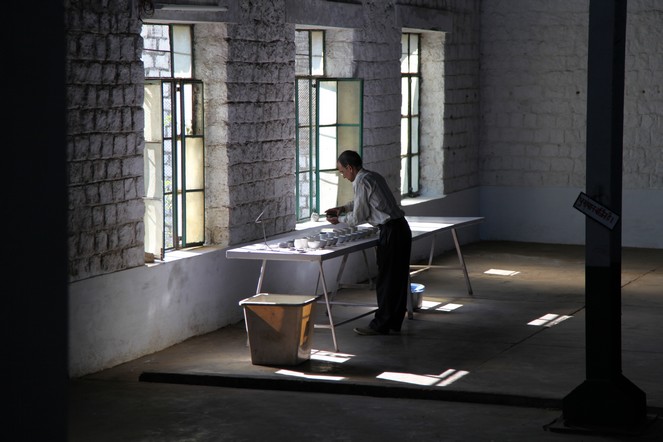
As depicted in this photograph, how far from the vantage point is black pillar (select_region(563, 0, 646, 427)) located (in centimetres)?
568

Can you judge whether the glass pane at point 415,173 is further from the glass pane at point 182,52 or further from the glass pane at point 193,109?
the glass pane at point 182,52

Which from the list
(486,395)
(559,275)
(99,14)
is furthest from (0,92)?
(559,275)

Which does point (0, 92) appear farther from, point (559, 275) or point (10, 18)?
point (559, 275)

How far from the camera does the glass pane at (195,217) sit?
346 inches

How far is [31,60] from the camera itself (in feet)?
6.33

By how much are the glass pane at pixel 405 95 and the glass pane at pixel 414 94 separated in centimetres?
11

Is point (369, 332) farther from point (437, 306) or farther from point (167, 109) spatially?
point (167, 109)


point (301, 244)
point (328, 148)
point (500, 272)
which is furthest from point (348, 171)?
point (500, 272)

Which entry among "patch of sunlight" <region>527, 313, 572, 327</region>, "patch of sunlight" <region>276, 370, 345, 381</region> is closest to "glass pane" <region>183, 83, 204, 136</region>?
"patch of sunlight" <region>276, 370, 345, 381</region>

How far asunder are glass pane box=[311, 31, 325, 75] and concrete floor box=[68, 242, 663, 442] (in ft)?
8.05

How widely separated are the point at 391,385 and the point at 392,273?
1.70m

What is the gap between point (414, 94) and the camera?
43.2 feet

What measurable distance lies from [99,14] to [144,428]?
2821 mm

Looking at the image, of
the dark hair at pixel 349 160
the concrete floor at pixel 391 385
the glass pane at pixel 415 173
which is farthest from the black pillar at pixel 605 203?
the glass pane at pixel 415 173
